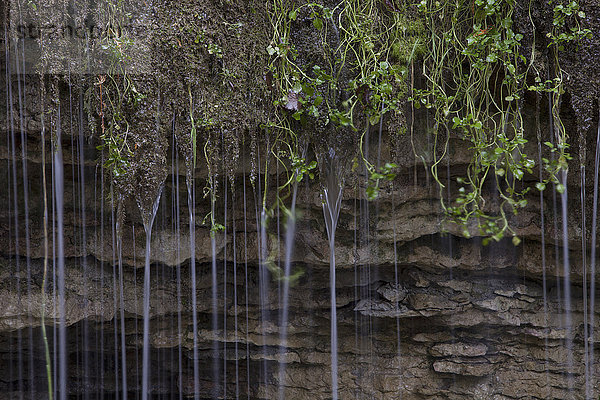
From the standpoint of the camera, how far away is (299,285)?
401 cm

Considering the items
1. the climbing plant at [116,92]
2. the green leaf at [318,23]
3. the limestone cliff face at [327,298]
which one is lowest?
the limestone cliff face at [327,298]

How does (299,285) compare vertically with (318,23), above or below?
below

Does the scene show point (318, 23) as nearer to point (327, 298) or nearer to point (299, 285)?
point (299, 285)

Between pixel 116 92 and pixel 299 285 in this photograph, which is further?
pixel 299 285

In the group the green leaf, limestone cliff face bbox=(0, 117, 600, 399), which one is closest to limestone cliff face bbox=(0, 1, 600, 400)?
limestone cliff face bbox=(0, 117, 600, 399)

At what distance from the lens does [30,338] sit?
402 cm

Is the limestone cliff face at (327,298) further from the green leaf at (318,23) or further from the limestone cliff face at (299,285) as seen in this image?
the green leaf at (318,23)

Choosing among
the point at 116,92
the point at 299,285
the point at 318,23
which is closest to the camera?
the point at 318,23

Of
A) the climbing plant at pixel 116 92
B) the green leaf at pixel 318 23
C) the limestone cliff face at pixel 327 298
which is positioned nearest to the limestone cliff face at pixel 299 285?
the limestone cliff face at pixel 327 298

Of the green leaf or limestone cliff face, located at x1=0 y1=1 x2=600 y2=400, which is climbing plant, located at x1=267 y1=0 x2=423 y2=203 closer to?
the green leaf

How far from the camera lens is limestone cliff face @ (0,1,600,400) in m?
3.51

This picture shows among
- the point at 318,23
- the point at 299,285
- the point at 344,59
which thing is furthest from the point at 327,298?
the point at 318,23

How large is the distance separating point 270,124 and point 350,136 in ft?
1.75

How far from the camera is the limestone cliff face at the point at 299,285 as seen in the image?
11.5ft
